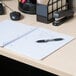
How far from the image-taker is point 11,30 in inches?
54.2

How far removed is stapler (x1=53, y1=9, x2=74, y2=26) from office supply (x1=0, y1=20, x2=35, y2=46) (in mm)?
143

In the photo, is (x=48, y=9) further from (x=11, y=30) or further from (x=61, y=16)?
(x=11, y=30)

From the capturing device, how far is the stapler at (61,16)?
143 cm

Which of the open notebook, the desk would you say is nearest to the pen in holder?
the open notebook

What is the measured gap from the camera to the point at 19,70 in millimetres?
1788

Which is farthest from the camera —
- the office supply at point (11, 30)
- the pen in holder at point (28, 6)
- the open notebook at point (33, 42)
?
the pen in holder at point (28, 6)

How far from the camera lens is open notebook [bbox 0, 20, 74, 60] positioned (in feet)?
3.76

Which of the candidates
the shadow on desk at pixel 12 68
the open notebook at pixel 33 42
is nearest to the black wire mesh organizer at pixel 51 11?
the open notebook at pixel 33 42

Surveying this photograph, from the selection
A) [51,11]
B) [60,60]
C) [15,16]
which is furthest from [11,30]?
[60,60]

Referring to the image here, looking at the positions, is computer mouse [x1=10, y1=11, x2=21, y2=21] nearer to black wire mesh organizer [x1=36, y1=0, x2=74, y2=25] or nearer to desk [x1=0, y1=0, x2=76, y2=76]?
black wire mesh organizer [x1=36, y1=0, x2=74, y2=25]

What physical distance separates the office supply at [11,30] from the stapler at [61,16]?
14 centimetres

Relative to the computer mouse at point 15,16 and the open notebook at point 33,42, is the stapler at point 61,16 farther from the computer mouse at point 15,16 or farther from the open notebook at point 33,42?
the computer mouse at point 15,16

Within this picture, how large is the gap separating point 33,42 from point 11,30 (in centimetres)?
19

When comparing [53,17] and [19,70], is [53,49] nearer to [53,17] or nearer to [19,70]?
[53,17]
